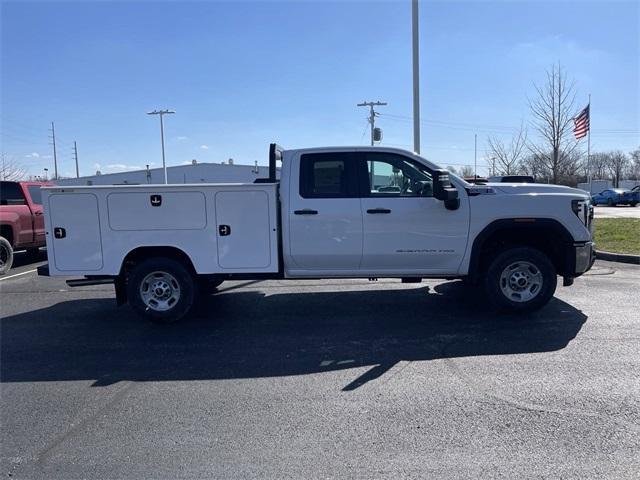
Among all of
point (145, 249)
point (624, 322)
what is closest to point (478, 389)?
point (624, 322)

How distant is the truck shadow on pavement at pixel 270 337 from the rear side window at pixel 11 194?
5.51m

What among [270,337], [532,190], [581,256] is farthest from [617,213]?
[270,337]

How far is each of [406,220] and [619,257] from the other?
680 centimetres

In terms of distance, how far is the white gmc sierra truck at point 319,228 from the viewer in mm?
5961

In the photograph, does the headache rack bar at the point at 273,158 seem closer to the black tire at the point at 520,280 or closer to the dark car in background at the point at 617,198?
the black tire at the point at 520,280

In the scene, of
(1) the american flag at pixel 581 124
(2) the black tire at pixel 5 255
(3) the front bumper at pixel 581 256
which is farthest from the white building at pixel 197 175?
(3) the front bumper at pixel 581 256

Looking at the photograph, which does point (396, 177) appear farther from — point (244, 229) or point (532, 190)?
point (244, 229)

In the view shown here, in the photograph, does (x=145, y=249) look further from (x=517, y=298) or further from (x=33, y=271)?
(x=33, y=271)

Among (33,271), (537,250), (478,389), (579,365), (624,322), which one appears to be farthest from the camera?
(33,271)

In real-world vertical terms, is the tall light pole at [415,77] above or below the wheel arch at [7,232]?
above

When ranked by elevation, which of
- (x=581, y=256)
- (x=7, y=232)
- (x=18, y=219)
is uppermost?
(x=18, y=219)

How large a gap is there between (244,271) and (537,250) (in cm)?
376

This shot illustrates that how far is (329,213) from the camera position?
6.04 m

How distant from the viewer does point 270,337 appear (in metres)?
5.64
